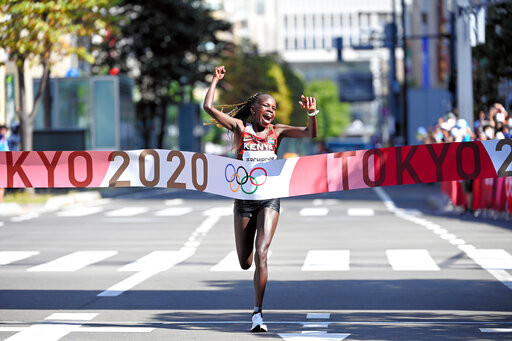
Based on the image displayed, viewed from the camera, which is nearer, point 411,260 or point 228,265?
point 228,265

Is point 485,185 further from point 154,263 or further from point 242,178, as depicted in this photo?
point 242,178

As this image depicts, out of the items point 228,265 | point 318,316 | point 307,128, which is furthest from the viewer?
point 228,265

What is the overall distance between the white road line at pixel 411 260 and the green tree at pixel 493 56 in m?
23.2

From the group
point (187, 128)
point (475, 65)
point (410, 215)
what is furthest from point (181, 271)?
point (187, 128)

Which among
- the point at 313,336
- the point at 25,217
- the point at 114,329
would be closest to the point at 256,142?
the point at 313,336

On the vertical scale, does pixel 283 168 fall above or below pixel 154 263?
above

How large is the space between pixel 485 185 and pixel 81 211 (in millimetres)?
9755

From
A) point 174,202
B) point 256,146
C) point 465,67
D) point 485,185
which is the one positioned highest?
point 465,67

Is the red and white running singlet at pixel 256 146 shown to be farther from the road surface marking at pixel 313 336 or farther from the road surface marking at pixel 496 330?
the road surface marking at pixel 496 330

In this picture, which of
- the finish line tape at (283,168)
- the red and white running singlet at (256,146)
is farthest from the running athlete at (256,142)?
the finish line tape at (283,168)

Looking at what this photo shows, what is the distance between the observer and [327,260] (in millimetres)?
15336

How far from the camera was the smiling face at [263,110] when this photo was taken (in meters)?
9.53

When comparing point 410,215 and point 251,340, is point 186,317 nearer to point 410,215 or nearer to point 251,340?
point 251,340

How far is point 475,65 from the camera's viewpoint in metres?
43.8
